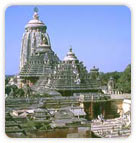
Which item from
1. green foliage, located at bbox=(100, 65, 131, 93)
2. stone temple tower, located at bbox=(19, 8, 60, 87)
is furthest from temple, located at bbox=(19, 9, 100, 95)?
green foliage, located at bbox=(100, 65, 131, 93)

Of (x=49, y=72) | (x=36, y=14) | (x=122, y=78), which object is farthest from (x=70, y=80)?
(x=36, y=14)

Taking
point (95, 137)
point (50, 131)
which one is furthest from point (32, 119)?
point (95, 137)

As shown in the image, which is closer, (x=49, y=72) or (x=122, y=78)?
(x=122, y=78)

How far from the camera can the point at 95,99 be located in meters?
9.22

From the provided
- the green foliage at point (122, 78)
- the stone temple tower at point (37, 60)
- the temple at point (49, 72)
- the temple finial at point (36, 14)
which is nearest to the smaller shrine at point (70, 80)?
the temple at point (49, 72)

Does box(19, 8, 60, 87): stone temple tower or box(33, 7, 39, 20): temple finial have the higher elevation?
box(33, 7, 39, 20): temple finial

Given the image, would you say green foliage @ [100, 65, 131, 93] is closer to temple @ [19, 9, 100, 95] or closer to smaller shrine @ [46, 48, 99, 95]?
temple @ [19, 9, 100, 95]

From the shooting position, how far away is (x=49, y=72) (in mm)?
10938

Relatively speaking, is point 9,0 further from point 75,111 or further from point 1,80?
point 75,111

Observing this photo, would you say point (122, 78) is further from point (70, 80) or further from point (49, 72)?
point (49, 72)

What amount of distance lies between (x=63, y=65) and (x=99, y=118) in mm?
2561

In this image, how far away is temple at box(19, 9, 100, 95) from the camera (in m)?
9.75

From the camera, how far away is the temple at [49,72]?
9750 mm

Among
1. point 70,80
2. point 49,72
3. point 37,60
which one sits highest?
point 37,60
